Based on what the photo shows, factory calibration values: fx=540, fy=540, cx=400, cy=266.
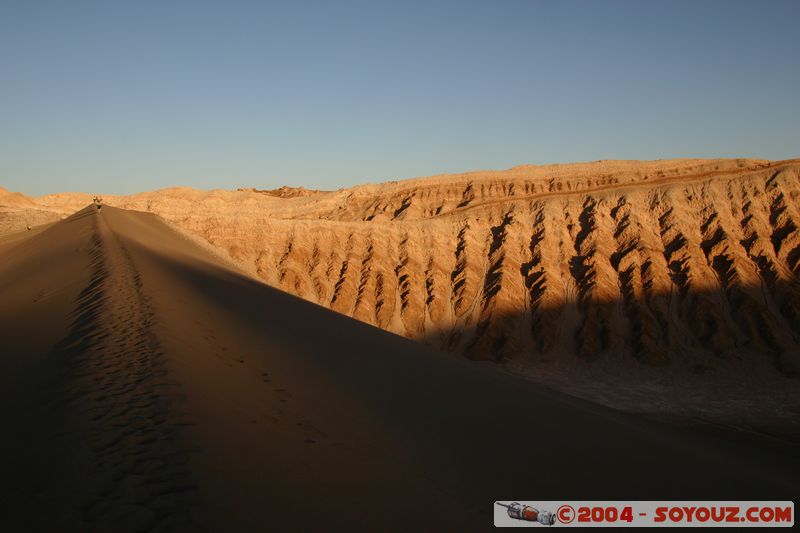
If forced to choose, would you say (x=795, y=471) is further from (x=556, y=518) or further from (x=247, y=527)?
(x=247, y=527)

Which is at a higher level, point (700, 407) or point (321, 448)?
point (321, 448)

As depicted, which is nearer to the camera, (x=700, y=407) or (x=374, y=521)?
(x=374, y=521)

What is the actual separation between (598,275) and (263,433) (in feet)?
98.7

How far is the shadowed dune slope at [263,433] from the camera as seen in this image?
13.2 ft

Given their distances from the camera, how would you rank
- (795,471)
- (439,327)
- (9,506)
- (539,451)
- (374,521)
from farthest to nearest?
(439,327), (795,471), (539,451), (374,521), (9,506)

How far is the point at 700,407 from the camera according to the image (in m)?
23.4

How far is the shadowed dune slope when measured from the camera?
403 centimetres

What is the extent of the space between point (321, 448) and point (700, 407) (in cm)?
2291

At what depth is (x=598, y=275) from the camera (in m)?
32.6

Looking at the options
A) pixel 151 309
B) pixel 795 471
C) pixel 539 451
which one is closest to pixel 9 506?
pixel 539 451

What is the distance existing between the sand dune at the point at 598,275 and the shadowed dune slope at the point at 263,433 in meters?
17.3
